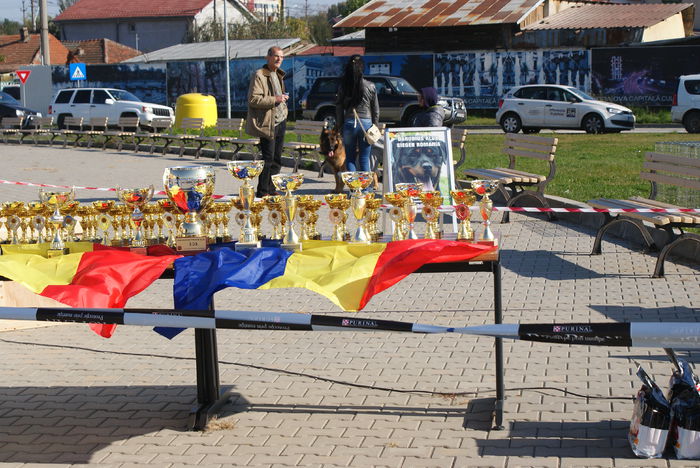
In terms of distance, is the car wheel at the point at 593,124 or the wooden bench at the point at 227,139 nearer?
the wooden bench at the point at 227,139

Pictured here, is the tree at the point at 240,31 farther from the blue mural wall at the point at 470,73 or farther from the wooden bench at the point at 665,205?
the wooden bench at the point at 665,205

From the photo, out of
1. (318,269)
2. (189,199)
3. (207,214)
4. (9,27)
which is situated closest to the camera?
(318,269)

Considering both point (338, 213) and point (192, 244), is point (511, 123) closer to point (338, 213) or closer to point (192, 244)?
point (338, 213)

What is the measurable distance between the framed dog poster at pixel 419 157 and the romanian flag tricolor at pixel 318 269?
5.60m

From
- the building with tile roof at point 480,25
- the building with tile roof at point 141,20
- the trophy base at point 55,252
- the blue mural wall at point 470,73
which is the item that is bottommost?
the trophy base at point 55,252

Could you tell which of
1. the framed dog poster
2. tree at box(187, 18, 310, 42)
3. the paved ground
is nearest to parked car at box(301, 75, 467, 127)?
the framed dog poster

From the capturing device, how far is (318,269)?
5125mm

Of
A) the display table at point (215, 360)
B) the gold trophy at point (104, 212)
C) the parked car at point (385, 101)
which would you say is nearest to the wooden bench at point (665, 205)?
the display table at point (215, 360)

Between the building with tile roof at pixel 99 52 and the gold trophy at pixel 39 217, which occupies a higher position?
the building with tile roof at pixel 99 52

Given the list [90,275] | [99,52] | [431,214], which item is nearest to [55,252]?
[90,275]

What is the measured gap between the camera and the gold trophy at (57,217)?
5566 mm

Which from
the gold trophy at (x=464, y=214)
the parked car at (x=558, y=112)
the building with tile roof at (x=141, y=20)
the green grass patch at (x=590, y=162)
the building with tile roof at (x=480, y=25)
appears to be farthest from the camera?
the building with tile roof at (x=141, y=20)

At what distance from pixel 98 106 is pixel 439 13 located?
16.5 meters

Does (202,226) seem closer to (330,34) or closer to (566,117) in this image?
(566,117)
